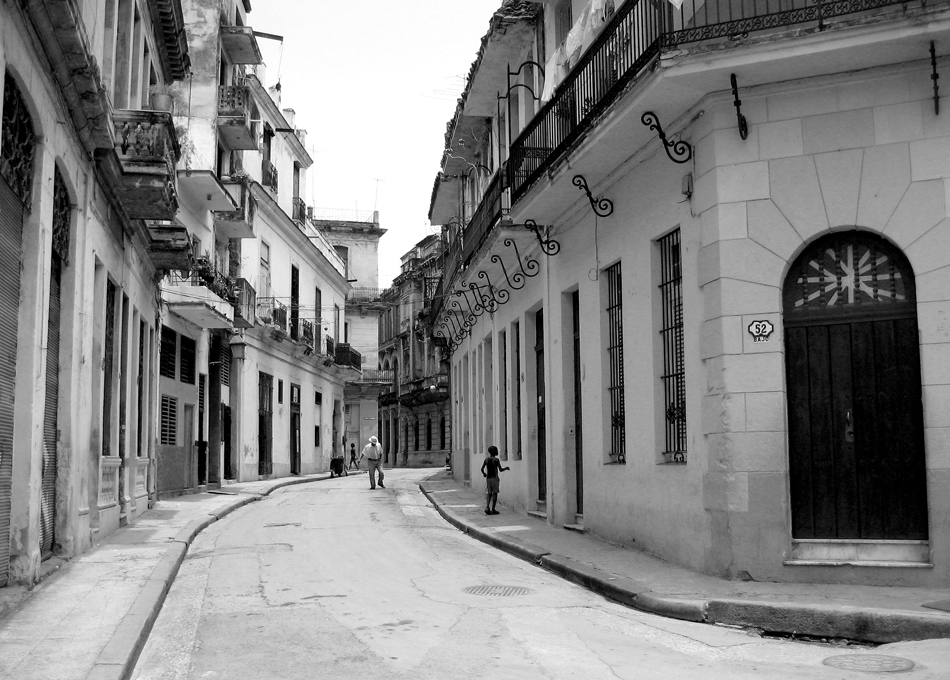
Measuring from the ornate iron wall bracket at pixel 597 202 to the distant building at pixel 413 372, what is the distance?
1417 inches

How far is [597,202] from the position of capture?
1244 centimetres

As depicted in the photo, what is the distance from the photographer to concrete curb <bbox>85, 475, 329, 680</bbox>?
19.8 ft

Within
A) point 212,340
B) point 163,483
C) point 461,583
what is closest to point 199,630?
point 461,583

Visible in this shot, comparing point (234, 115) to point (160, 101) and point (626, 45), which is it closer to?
point (160, 101)

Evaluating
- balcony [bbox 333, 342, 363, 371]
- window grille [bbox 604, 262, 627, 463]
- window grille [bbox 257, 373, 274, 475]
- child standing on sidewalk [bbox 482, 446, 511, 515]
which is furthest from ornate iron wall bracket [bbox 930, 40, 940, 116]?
balcony [bbox 333, 342, 363, 371]

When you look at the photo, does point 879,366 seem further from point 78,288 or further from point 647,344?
point 78,288

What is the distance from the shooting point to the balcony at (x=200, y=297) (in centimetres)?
2127

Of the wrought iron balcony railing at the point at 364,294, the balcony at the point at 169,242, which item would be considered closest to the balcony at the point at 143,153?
the balcony at the point at 169,242

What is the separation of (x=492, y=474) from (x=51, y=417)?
757cm

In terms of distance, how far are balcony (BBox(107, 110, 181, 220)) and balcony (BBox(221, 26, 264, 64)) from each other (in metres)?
14.5

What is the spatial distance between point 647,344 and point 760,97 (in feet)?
9.63

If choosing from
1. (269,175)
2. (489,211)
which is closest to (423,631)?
(489,211)

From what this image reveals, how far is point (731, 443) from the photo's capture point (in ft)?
30.9

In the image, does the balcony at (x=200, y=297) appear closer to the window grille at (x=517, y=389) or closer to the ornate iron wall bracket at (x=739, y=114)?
the window grille at (x=517, y=389)
